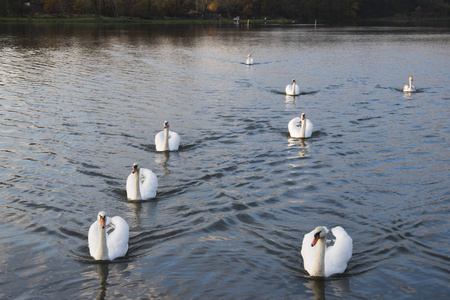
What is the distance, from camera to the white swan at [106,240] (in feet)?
40.2

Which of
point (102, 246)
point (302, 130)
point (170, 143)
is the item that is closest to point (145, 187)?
point (102, 246)

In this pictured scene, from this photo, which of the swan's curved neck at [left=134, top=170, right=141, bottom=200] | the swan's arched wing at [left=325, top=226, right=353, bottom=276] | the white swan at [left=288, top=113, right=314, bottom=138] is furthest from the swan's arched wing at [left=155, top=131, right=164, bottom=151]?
the swan's arched wing at [left=325, top=226, right=353, bottom=276]

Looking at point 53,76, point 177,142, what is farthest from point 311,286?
point 53,76

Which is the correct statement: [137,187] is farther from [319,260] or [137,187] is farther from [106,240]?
[319,260]

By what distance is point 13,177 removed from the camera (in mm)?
17938

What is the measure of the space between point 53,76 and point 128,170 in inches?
922

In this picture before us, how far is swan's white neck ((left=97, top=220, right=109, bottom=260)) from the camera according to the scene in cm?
1223

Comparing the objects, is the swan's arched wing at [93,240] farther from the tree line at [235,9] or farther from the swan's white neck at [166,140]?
the tree line at [235,9]

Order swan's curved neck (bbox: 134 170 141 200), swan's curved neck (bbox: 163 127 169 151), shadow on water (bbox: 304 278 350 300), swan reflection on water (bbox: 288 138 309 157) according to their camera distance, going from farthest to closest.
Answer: swan reflection on water (bbox: 288 138 309 157) → swan's curved neck (bbox: 163 127 169 151) → swan's curved neck (bbox: 134 170 141 200) → shadow on water (bbox: 304 278 350 300)

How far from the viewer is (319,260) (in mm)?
11641

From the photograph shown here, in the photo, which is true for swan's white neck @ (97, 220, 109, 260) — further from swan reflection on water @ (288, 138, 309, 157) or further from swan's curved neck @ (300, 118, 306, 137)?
swan's curved neck @ (300, 118, 306, 137)

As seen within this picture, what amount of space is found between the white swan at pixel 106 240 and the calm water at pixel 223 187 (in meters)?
0.25

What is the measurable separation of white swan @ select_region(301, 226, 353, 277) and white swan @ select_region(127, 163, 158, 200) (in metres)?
5.56

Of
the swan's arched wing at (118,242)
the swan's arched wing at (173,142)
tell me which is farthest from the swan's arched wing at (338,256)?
the swan's arched wing at (173,142)
